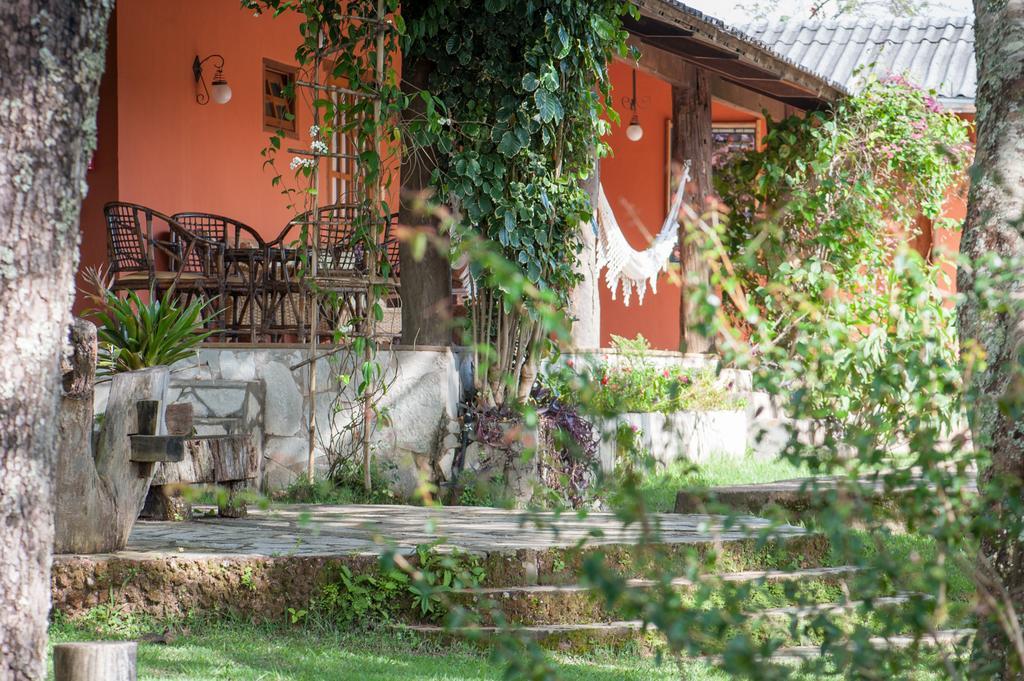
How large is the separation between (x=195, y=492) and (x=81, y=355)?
2.17m

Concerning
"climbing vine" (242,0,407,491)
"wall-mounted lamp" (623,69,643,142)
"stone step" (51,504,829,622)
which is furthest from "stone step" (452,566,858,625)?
"wall-mounted lamp" (623,69,643,142)

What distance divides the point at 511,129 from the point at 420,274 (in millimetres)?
872

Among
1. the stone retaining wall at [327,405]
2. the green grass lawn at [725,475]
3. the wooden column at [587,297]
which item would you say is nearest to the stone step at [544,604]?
the stone retaining wall at [327,405]

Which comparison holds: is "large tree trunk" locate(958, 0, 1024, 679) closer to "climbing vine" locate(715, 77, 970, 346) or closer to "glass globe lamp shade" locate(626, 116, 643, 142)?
"climbing vine" locate(715, 77, 970, 346)

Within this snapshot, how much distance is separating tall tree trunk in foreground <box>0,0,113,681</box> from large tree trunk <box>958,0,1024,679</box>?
184 centimetres

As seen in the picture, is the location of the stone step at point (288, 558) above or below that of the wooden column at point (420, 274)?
below

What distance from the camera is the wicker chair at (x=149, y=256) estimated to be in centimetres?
653

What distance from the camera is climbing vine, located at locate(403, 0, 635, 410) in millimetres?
5891

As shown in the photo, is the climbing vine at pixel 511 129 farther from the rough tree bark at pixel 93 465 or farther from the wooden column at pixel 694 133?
the wooden column at pixel 694 133

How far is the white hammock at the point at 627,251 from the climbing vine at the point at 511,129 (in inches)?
45.7

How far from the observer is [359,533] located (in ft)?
15.4

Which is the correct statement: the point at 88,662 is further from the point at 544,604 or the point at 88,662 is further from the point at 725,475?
the point at 725,475

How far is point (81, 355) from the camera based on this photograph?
3.63 meters

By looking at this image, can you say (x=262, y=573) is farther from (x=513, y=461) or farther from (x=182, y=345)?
(x=513, y=461)
